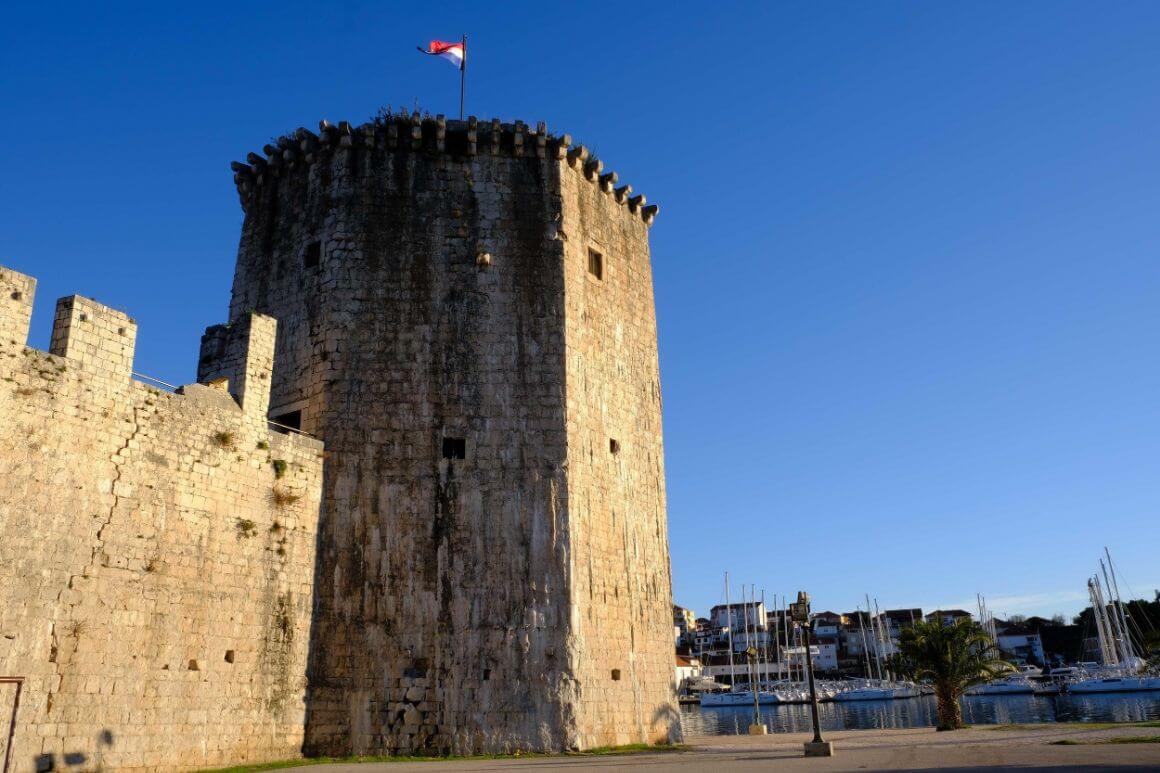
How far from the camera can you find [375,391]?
17.7 m

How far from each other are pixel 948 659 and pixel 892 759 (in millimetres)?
11156

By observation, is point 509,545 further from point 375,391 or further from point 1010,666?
point 1010,666

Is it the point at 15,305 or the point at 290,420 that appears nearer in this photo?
the point at 15,305

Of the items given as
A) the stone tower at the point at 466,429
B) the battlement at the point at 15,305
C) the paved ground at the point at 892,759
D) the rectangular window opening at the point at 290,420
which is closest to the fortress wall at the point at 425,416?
the stone tower at the point at 466,429

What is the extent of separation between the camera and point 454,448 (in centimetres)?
1759

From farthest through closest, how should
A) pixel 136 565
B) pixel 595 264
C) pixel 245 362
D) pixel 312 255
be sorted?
1. pixel 595 264
2. pixel 312 255
3. pixel 245 362
4. pixel 136 565

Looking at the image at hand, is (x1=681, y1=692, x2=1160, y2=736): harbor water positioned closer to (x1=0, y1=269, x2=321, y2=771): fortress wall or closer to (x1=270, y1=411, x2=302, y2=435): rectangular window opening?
(x1=270, y1=411, x2=302, y2=435): rectangular window opening

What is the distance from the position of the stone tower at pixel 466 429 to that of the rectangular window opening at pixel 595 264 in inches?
2.7

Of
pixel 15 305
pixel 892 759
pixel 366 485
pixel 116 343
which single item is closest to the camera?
pixel 15 305

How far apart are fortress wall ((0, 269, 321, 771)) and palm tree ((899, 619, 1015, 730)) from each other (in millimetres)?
16264

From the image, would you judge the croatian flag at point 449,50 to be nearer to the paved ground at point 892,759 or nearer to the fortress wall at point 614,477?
→ the fortress wall at point 614,477

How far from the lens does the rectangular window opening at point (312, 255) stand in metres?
19.0

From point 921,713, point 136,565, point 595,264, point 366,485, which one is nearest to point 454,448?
point 366,485

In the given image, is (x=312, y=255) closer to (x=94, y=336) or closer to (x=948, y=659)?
(x=94, y=336)
